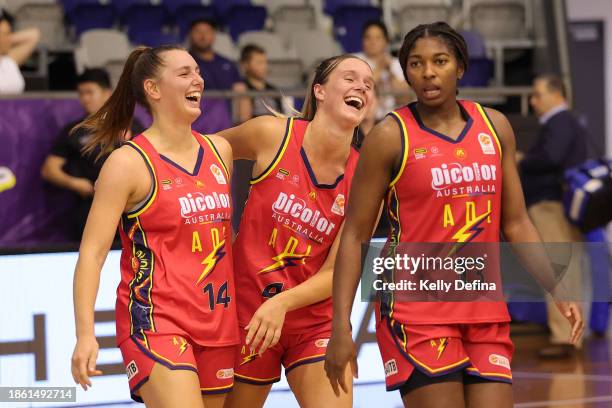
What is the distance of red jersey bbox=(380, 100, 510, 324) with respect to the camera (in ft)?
12.4

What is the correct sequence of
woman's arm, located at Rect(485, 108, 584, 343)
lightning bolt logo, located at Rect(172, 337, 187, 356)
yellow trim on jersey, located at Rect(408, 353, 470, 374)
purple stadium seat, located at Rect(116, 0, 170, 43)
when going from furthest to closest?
purple stadium seat, located at Rect(116, 0, 170, 43)
lightning bolt logo, located at Rect(172, 337, 187, 356)
woman's arm, located at Rect(485, 108, 584, 343)
yellow trim on jersey, located at Rect(408, 353, 470, 374)

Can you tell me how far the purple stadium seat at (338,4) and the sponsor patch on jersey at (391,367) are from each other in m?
9.27

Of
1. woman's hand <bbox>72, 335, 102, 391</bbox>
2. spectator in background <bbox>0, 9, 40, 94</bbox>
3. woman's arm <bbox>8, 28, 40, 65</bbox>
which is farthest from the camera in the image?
woman's arm <bbox>8, 28, 40, 65</bbox>

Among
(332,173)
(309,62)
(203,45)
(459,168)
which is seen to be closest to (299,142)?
(332,173)

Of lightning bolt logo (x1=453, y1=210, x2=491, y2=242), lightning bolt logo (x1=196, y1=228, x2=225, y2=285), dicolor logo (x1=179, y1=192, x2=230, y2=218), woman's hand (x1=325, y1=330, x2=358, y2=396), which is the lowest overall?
woman's hand (x1=325, y1=330, x2=358, y2=396)

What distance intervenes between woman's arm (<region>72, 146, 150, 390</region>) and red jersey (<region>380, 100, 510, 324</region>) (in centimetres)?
96

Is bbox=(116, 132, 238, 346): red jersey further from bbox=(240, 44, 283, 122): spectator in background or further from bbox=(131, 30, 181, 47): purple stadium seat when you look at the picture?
bbox=(131, 30, 181, 47): purple stadium seat

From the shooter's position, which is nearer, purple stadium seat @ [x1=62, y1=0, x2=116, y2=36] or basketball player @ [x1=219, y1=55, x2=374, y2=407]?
basketball player @ [x1=219, y1=55, x2=374, y2=407]

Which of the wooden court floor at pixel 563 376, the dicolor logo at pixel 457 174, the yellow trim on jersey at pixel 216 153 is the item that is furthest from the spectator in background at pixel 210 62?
the dicolor logo at pixel 457 174

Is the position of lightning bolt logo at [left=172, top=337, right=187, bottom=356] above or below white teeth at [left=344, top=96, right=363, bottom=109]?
below

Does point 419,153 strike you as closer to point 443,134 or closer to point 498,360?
point 443,134

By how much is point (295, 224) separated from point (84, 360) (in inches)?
45.3

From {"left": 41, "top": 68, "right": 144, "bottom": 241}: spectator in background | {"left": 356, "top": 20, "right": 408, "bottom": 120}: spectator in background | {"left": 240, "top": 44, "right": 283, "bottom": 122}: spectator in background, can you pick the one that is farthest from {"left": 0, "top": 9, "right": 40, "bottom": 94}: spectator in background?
{"left": 356, "top": 20, "right": 408, "bottom": 120}: spectator in background

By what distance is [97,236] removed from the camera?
4000 millimetres
